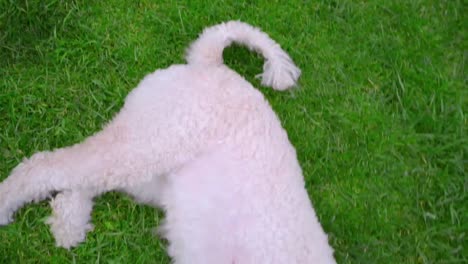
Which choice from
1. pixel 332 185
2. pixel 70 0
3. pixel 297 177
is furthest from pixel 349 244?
pixel 70 0

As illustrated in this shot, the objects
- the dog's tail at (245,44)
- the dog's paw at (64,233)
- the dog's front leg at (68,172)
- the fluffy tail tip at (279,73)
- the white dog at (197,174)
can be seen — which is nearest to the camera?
the white dog at (197,174)

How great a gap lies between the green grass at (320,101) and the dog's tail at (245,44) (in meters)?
0.31

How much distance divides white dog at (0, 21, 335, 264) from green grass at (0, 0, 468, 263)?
244 millimetres

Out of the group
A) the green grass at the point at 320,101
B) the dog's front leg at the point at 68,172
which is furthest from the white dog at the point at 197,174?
the green grass at the point at 320,101

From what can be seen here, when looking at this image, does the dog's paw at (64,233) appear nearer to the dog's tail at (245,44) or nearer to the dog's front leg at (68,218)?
the dog's front leg at (68,218)

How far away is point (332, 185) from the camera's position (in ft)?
11.0

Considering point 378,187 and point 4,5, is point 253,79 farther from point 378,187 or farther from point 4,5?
point 4,5

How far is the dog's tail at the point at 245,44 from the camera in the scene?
3043mm

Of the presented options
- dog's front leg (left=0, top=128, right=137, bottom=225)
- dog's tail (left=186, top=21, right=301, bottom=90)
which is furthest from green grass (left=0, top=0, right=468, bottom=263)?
dog's tail (left=186, top=21, right=301, bottom=90)

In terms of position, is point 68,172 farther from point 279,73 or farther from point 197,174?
point 279,73

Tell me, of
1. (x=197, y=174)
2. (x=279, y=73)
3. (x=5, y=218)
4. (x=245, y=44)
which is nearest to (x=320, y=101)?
(x=279, y=73)

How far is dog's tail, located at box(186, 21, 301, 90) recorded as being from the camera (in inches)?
120

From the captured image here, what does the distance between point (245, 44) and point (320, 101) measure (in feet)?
2.14

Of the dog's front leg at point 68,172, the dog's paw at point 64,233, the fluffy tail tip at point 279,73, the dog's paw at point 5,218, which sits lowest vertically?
the dog's paw at point 64,233
